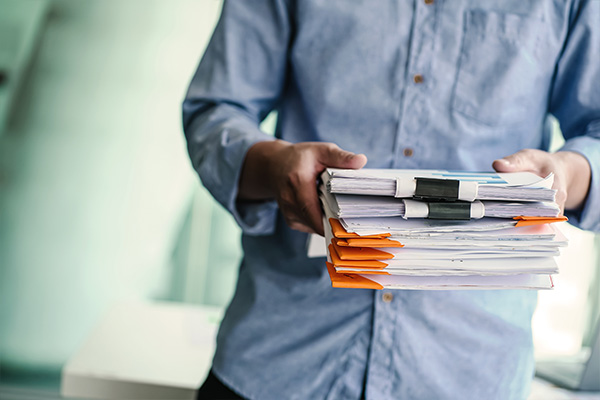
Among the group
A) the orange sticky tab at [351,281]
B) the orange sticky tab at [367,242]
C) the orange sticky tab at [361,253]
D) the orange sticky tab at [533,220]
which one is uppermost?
the orange sticky tab at [533,220]

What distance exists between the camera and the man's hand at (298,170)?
0.60m

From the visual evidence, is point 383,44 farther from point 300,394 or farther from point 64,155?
point 64,155

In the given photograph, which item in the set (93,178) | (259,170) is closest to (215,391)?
(259,170)

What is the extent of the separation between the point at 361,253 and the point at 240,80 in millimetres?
460

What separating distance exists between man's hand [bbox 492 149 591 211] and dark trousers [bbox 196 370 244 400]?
1.62 ft

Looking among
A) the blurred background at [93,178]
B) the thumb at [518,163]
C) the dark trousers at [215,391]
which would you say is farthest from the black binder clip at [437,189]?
the blurred background at [93,178]

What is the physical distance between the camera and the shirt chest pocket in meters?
0.78

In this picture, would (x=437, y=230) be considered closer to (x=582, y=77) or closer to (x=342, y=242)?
(x=342, y=242)

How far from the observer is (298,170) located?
0.62 m

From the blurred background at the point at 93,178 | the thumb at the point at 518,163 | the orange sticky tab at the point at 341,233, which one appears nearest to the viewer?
the orange sticky tab at the point at 341,233

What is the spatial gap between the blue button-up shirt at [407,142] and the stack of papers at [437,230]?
0.70 ft

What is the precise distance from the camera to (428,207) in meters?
0.53

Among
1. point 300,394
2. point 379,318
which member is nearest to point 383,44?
point 379,318

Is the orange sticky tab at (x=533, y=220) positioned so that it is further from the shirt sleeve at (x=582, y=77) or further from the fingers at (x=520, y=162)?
the shirt sleeve at (x=582, y=77)
